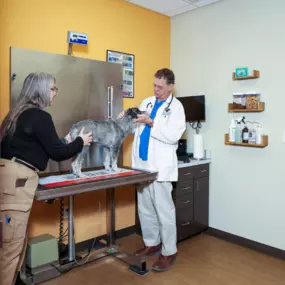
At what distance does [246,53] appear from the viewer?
300 cm

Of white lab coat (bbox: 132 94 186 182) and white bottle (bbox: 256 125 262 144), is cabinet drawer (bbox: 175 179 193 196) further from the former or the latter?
white bottle (bbox: 256 125 262 144)

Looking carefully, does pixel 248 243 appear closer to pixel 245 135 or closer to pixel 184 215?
pixel 184 215

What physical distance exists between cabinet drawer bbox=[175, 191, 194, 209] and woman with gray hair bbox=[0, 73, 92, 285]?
1544 millimetres

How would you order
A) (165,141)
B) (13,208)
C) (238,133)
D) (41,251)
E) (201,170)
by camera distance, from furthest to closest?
(201,170), (238,133), (165,141), (41,251), (13,208)

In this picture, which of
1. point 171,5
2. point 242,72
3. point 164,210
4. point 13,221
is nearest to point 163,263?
point 164,210

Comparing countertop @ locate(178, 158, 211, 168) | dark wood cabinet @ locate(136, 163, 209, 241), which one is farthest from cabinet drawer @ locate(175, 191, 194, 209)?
countertop @ locate(178, 158, 211, 168)

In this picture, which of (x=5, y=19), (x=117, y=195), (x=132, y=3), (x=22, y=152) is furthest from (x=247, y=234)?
(x=5, y=19)

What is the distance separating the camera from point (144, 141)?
267cm

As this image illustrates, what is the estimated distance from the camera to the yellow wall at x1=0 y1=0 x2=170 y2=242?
7.95ft

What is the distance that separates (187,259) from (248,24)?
2285mm

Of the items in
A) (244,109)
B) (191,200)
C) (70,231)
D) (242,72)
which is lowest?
(70,231)

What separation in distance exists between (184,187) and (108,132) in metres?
1.10

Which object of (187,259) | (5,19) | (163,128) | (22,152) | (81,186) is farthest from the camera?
(187,259)

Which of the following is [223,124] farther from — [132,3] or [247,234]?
[132,3]
